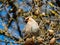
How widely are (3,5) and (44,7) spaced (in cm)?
62

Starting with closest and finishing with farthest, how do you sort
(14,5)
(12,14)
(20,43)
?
1. (20,43)
2. (12,14)
3. (14,5)

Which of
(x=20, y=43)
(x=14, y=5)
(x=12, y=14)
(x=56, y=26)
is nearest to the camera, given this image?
(x=20, y=43)

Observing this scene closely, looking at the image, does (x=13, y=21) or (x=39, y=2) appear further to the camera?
(x=13, y=21)

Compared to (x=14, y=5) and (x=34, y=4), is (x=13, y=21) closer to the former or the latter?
(x=14, y=5)

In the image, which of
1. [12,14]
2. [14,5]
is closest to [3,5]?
[12,14]

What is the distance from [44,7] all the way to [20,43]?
3.34 ft

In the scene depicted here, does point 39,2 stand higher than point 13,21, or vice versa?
point 39,2

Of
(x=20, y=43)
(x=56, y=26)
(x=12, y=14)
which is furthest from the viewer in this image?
(x=12, y=14)

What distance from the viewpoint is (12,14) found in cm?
457

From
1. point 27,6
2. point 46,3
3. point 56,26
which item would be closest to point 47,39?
point 56,26

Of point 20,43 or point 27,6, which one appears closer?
point 20,43

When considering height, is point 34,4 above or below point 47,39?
above

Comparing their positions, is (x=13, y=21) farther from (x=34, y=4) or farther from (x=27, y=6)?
(x=34, y=4)

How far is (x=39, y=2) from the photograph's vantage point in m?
4.32
